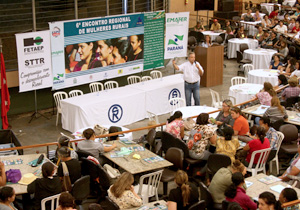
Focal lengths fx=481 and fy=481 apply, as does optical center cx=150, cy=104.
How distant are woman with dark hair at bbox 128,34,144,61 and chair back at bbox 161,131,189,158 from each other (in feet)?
17.3

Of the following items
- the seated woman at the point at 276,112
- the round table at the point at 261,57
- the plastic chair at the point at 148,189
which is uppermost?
the round table at the point at 261,57

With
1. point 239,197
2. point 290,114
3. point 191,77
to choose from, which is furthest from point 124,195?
point 191,77

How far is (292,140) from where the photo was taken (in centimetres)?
871

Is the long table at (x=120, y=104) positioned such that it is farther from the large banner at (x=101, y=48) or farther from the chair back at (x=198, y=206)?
the chair back at (x=198, y=206)

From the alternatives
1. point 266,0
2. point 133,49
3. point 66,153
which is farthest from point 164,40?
point 266,0

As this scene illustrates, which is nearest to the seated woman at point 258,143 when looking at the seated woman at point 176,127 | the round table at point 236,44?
the seated woman at point 176,127

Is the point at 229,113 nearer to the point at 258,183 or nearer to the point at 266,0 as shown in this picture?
the point at 258,183

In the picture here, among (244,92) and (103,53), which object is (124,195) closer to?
(244,92)

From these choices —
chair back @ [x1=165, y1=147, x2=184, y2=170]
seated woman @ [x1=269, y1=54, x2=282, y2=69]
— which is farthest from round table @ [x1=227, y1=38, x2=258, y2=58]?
chair back @ [x1=165, y1=147, x2=184, y2=170]

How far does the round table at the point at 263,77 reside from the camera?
12903 millimetres

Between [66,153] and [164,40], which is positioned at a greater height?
[164,40]

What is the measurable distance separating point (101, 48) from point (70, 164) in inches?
242

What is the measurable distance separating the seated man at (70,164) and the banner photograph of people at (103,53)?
5.27 m

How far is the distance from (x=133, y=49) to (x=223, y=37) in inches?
233
